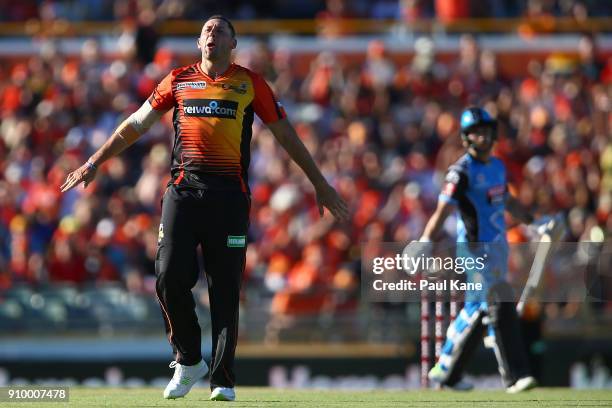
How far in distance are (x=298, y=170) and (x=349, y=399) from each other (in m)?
8.58

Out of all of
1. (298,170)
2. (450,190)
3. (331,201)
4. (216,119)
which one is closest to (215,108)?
(216,119)

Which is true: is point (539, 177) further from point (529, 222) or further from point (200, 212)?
point (200, 212)

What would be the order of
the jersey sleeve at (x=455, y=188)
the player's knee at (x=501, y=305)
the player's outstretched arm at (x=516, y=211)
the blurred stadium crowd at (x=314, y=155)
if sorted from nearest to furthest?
the jersey sleeve at (x=455, y=188) → the player's knee at (x=501, y=305) → the player's outstretched arm at (x=516, y=211) → the blurred stadium crowd at (x=314, y=155)

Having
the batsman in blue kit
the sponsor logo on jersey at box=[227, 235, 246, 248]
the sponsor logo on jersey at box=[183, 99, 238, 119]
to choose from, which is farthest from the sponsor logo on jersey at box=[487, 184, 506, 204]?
the sponsor logo on jersey at box=[183, 99, 238, 119]

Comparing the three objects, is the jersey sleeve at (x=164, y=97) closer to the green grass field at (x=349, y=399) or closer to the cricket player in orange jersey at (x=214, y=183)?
the cricket player in orange jersey at (x=214, y=183)

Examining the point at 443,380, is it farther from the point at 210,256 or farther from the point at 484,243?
the point at 210,256

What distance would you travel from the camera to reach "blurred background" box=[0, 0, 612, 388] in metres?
15.9

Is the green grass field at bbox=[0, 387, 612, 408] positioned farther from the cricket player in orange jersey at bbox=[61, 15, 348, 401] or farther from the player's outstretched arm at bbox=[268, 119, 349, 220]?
the player's outstretched arm at bbox=[268, 119, 349, 220]

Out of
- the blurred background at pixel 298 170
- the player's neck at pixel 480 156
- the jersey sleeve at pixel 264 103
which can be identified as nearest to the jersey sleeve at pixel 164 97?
the jersey sleeve at pixel 264 103

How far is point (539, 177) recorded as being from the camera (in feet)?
60.3

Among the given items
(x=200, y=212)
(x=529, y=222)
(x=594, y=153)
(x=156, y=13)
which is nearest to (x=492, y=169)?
(x=529, y=222)

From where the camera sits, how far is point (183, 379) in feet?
31.2

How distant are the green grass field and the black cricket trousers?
0.46 m

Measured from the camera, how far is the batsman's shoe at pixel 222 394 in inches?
368
